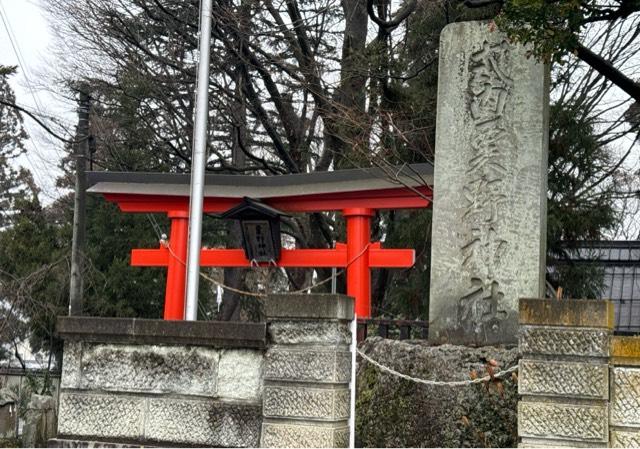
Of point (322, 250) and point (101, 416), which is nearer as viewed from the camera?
point (101, 416)

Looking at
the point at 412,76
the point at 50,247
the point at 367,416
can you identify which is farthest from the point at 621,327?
the point at 367,416

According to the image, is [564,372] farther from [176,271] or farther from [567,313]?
[176,271]

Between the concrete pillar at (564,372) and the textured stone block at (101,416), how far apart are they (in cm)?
320

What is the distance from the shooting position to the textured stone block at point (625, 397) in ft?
20.1

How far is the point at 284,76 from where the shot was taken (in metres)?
20.1

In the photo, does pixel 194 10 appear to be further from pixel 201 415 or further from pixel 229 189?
pixel 201 415

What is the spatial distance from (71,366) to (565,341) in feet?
13.7

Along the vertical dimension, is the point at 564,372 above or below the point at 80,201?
below

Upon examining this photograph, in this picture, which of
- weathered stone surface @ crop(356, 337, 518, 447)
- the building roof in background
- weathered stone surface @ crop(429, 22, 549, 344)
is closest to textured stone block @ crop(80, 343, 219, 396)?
weathered stone surface @ crop(356, 337, 518, 447)

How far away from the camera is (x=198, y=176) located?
10977mm

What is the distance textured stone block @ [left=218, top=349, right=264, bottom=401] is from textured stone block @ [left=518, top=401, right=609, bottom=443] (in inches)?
83.4

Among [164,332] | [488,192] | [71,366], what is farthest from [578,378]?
[71,366]

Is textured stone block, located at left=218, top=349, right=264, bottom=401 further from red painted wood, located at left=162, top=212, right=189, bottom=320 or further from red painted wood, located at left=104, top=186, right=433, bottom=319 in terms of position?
red painted wood, located at left=162, top=212, right=189, bottom=320

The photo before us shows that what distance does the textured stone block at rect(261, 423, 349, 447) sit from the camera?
21.7 feet
